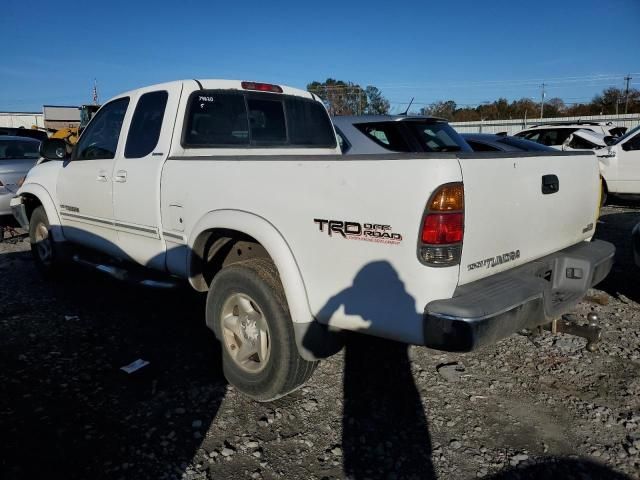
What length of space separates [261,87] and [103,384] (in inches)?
107

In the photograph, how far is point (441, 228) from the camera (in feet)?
7.65

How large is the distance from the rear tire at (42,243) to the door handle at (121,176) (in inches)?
73.5

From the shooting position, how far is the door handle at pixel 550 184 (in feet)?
9.69

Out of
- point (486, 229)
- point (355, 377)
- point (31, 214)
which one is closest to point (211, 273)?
point (355, 377)

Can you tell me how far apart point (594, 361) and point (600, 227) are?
5603mm

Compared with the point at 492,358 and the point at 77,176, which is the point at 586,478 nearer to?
the point at 492,358

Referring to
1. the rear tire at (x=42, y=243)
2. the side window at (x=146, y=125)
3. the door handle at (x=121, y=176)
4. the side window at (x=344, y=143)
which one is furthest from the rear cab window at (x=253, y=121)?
the rear tire at (x=42, y=243)

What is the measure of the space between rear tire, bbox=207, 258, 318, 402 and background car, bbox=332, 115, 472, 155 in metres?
3.96

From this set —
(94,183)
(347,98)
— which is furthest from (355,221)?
(347,98)

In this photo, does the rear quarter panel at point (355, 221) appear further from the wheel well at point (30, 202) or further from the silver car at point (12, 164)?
the silver car at point (12, 164)

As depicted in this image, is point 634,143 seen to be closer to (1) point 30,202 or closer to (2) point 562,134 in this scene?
(2) point 562,134

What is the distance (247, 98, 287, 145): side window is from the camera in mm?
4234

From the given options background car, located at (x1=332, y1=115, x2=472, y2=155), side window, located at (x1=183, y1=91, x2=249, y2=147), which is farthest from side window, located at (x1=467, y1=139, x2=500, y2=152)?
side window, located at (x1=183, y1=91, x2=249, y2=147)

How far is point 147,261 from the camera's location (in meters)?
4.10
